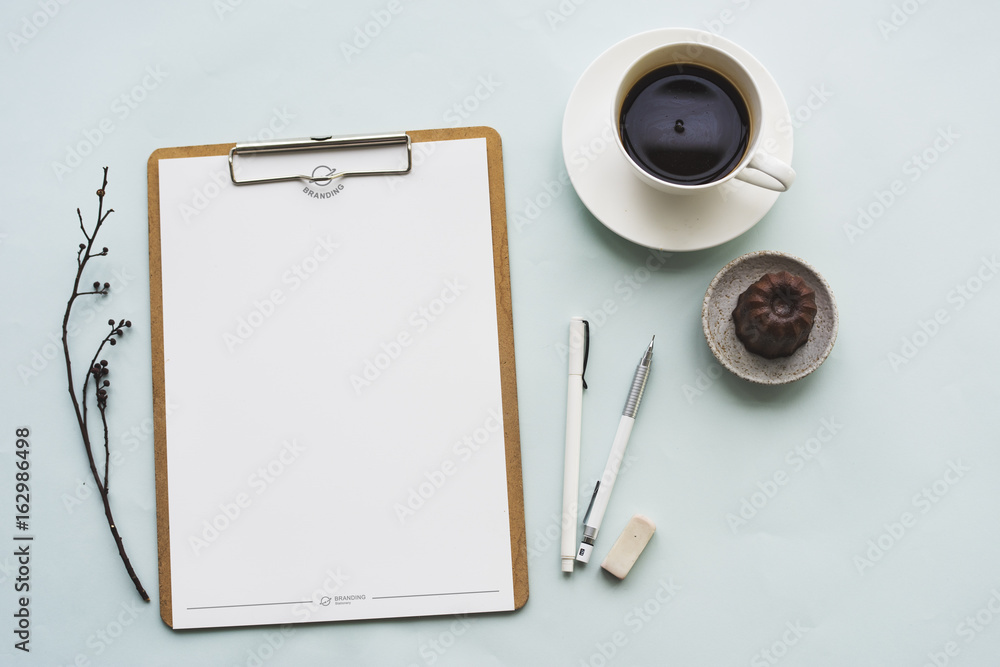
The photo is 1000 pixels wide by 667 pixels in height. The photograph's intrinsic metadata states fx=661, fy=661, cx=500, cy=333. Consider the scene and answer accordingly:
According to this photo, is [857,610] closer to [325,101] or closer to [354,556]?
[354,556]

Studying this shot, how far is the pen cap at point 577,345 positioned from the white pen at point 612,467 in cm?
7

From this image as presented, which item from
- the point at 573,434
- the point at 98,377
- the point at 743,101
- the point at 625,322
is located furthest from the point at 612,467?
the point at 98,377

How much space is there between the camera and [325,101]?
899 millimetres

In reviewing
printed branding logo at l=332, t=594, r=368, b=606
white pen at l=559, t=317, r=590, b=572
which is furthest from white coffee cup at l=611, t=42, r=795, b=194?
printed branding logo at l=332, t=594, r=368, b=606

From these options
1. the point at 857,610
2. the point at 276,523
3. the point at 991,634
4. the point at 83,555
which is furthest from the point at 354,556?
the point at 991,634

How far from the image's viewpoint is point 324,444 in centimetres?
86

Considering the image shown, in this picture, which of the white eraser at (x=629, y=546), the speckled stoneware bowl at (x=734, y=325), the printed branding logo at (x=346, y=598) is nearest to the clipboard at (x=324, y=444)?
the printed branding logo at (x=346, y=598)

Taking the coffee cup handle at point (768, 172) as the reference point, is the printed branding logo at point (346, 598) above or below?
below

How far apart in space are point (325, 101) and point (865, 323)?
2.58 ft

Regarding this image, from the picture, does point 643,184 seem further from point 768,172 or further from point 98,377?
point 98,377

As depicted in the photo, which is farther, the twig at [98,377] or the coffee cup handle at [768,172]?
the twig at [98,377]

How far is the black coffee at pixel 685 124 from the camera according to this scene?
0.77 meters

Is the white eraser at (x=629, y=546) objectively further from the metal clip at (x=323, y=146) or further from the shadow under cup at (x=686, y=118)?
the metal clip at (x=323, y=146)

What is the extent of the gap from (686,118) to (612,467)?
0.44 m
